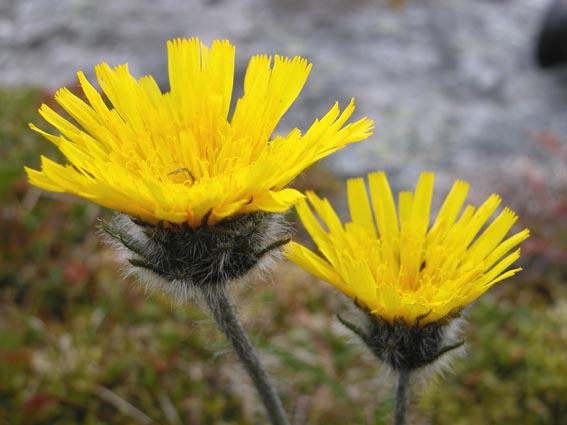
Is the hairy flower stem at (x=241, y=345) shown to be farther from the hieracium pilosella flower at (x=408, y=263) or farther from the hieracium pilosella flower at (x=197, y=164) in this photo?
the hieracium pilosella flower at (x=408, y=263)

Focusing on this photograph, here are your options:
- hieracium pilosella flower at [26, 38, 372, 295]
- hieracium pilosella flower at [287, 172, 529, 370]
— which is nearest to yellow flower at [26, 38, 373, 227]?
hieracium pilosella flower at [26, 38, 372, 295]

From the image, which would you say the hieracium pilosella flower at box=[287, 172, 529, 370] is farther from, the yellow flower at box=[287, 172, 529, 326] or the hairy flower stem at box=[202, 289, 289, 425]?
the hairy flower stem at box=[202, 289, 289, 425]

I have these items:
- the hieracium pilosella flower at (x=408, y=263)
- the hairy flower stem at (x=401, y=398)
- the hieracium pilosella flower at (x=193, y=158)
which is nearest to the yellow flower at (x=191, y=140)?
the hieracium pilosella flower at (x=193, y=158)

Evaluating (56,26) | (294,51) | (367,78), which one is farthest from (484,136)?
(56,26)

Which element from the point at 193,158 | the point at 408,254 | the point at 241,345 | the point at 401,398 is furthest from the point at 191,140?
the point at 401,398

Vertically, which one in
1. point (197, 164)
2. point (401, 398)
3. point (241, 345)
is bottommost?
point (401, 398)

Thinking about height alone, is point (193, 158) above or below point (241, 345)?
above

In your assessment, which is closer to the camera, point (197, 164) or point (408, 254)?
point (197, 164)

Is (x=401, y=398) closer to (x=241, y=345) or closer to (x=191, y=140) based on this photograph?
(x=241, y=345)
